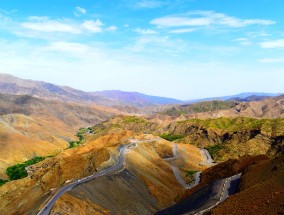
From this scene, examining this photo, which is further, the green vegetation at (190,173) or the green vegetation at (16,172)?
the green vegetation at (16,172)

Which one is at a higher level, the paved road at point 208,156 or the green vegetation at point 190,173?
the green vegetation at point 190,173

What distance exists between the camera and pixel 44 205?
211 feet

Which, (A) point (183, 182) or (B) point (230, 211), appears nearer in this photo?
(B) point (230, 211)

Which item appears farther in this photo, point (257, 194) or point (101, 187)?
point (101, 187)

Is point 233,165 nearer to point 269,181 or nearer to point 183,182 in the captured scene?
point 183,182

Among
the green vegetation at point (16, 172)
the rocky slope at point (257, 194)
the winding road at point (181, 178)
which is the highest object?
the rocky slope at point (257, 194)

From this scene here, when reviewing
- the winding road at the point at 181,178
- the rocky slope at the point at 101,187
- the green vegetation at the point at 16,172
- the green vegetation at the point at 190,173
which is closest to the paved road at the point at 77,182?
the rocky slope at the point at 101,187

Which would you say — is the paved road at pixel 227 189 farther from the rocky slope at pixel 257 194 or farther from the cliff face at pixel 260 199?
the cliff face at pixel 260 199

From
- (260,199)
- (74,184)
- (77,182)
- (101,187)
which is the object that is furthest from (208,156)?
(260,199)

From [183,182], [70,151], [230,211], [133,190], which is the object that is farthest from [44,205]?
[70,151]

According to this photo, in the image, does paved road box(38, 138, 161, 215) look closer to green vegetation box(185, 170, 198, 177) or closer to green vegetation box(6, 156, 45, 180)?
green vegetation box(185, 170, 198, 177)

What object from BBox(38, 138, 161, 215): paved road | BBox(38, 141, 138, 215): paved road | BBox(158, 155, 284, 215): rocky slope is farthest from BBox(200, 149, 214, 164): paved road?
BBox(158, 155, 284, 215): rocky slope

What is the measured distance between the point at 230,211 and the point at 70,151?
12584cm

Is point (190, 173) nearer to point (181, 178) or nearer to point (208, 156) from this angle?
point (181, 178)
